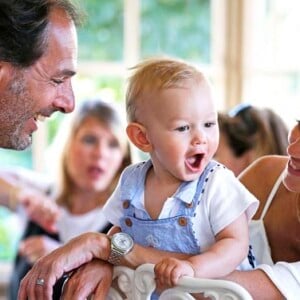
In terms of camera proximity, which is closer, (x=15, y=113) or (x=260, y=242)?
(x=15, y=113)

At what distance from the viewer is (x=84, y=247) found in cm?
149

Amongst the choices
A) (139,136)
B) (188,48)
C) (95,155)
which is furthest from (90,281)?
(188,48)

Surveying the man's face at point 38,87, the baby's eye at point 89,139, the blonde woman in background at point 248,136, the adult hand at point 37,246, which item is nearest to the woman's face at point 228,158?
the blonde woman in background at point 248,136

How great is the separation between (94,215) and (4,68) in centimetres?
132

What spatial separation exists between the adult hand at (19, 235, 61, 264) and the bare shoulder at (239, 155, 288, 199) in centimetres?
113

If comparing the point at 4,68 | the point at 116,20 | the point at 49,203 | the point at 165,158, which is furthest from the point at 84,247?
the point at 116,20

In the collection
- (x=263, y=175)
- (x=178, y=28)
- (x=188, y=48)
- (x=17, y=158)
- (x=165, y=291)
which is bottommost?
(x=17, y=158)

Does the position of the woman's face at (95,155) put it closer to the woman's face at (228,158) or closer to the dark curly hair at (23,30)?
the woman's face at (228,158)

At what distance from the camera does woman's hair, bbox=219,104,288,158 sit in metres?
2.35

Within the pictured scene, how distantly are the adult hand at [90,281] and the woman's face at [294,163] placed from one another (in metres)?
0.44

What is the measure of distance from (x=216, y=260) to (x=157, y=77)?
41 cm

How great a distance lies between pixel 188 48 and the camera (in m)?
3.78

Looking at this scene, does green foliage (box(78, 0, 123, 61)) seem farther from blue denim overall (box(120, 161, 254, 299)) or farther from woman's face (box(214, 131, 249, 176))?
blue denim overall (box(120, 161, 254, 299))

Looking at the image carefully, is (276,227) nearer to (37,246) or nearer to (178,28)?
(37,246)
